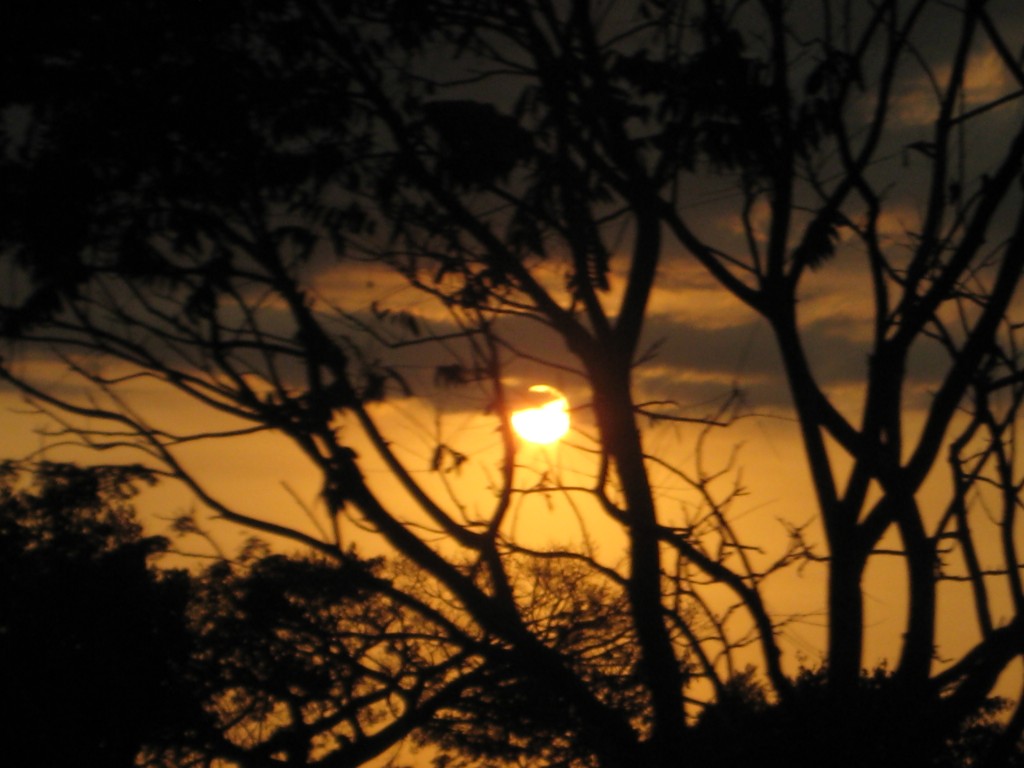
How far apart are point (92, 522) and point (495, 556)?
9721 mm

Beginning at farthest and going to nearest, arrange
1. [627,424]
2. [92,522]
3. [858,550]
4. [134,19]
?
[92,522]
[134,19]
[627,424]
[858,550]

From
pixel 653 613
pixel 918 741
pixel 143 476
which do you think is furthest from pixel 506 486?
pixel 918 741

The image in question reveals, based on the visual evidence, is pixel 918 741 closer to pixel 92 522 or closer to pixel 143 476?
pixel 143 476

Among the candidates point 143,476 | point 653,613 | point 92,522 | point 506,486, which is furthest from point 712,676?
point 92,522

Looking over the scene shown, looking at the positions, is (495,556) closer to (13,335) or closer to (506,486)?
(506,486)

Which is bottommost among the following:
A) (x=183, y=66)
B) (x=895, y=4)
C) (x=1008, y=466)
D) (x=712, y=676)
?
(x=712, y=676)

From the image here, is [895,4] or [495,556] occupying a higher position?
[895,4]

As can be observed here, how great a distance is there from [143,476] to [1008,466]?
4980mm

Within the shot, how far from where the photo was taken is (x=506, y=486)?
24.2 ft

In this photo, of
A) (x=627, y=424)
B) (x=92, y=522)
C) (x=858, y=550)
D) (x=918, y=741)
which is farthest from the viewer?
(x=92, y=522)

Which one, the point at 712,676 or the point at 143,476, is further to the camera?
the point at 143,476

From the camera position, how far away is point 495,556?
7332 millimetres

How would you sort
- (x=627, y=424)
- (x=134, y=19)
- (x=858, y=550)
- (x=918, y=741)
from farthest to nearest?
(x=134, y=19) < (x=627, y=424) < (x=858, y=550) < (x=918, y=741)

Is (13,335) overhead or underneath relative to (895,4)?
underneath
